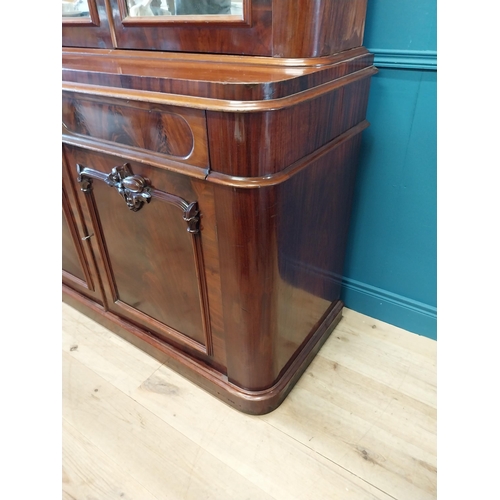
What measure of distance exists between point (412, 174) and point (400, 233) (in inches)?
7.7

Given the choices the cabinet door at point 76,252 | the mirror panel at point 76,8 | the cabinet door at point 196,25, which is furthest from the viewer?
the cabinet door at point 76,252

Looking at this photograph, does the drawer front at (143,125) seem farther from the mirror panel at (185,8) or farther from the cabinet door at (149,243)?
the mirror panel at (185,8)

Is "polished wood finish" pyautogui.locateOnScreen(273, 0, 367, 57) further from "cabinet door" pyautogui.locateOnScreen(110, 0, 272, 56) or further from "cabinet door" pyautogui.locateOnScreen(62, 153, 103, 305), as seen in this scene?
"cabinet door" pyautogui.locateOnScreen(62, 153, 103, 305)

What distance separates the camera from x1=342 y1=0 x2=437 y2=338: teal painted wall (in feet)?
3.30

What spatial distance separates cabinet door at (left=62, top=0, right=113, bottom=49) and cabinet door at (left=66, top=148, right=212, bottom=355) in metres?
0.31

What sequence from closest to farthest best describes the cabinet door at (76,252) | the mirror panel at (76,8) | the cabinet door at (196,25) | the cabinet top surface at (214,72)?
the cabinet top surface at (214,72), the cabinet door at (196,25), the mirror panel at (76,8), the cabinet door at (76,252)

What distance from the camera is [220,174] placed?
759mm

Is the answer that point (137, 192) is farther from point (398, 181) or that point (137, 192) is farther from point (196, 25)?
point (398, 181)

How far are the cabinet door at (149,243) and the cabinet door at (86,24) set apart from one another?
1.00 ft

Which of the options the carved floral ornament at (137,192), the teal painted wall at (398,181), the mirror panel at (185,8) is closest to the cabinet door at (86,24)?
the mirror panel at (185,8)

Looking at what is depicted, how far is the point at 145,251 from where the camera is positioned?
3.49 ft

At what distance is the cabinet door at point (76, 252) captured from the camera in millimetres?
1179
